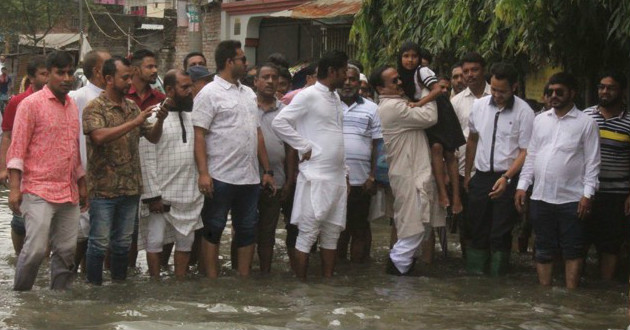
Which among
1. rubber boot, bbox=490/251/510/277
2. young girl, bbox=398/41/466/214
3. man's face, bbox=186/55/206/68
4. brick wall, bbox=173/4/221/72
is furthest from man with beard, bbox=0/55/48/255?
brick wall, bbox=173/4/221/72

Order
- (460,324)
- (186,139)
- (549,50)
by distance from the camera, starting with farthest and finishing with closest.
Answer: (549,50), (186,139), (460,324)

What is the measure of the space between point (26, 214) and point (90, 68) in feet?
5.60

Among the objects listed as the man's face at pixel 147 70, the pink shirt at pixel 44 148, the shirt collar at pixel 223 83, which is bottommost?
the pink shirt at pixel 44 148

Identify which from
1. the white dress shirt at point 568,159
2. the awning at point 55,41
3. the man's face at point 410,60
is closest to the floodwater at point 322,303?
the white dress shirt at point 568,159

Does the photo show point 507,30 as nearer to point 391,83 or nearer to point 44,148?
point 391,83

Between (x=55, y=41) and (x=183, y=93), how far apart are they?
3822 cm

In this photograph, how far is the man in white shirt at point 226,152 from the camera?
883 centimetres

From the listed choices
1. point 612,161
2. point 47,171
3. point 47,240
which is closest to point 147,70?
point 47,171

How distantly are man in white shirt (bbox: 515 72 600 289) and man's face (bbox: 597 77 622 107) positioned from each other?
370 millimetres

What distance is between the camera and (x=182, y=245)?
29.4 feet

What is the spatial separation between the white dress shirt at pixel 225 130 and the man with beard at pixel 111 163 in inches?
19.7

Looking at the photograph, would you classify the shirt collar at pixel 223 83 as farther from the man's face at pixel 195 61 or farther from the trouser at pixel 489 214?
the trouser at pixel 489 214

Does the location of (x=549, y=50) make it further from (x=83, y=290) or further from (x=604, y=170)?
(x=83, y=290)

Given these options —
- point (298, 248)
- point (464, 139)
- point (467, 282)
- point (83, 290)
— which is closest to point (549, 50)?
point (464, 139)
